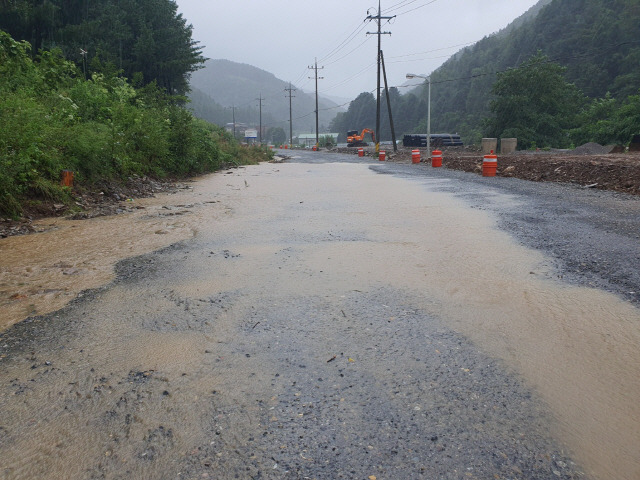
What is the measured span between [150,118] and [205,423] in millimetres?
14500

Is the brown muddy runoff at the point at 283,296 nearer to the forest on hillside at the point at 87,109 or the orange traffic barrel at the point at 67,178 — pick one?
the forest on hillside at the point at 87,109

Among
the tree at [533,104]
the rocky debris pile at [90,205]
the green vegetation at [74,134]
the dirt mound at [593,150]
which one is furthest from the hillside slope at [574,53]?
the rocky debris pile at [90,205]

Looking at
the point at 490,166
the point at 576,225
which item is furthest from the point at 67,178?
the point at 490,166

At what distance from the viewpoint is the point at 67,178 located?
31.1 feet

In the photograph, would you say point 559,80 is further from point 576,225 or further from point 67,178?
point 67,178

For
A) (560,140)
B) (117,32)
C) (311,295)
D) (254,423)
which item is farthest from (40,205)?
(560,140)

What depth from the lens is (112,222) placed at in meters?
8.24

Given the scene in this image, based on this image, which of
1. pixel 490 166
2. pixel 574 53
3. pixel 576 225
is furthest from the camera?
pixel 574 53

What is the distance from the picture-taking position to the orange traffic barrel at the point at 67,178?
31.0ft

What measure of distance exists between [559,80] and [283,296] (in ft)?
156

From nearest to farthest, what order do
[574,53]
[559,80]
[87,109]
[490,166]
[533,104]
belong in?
1. [87,109]
2. [490,166]
3. [533,104]
4. [559,80]
5. [574,53]

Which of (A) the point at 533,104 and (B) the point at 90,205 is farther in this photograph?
(A) the point at 533,104

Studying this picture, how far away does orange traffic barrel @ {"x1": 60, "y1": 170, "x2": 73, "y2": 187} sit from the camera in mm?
9453

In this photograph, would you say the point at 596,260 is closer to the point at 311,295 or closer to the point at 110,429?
the point at 311,295
